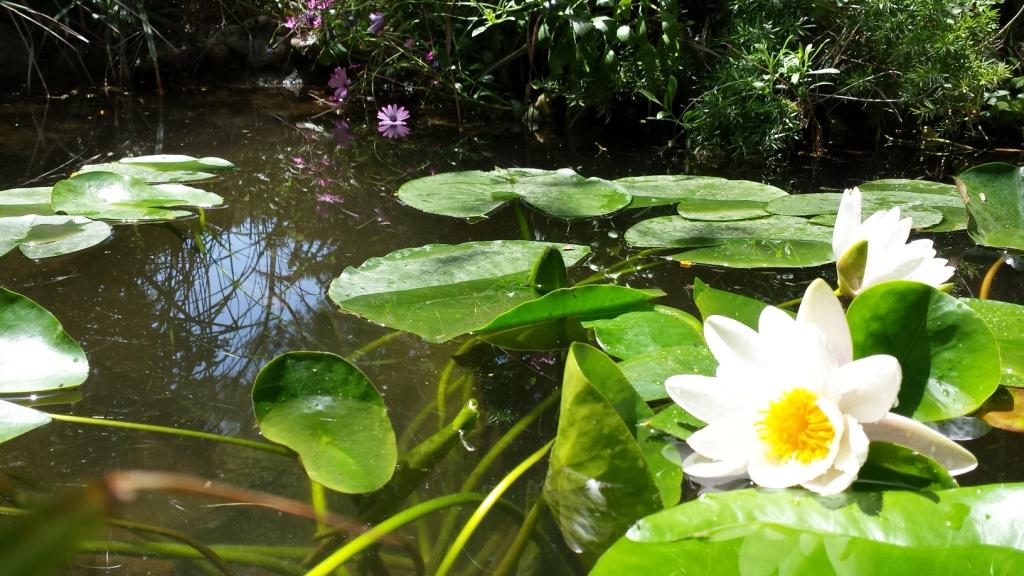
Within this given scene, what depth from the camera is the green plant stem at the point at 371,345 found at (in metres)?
0.81

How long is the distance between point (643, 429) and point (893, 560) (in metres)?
0.22

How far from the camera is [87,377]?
29.0 inches

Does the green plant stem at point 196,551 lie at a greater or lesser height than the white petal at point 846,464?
lesser

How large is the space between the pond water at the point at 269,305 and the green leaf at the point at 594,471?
3 cm

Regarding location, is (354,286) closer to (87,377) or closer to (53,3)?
(87,377)

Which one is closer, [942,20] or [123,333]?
[123,333]

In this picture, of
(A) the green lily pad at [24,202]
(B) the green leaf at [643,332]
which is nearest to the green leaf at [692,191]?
(B) the green leaf at [643,332]

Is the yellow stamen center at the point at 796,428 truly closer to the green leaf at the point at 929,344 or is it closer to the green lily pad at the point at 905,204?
the green leaf at the point at 929,344

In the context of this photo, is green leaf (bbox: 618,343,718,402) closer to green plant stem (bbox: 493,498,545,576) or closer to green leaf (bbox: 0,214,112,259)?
green plant stem (bbox: 493,498,545,576)

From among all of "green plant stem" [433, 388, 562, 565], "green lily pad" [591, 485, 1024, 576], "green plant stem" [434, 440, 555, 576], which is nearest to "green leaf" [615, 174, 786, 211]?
"green plant stem" [433, 388, 562, 565]

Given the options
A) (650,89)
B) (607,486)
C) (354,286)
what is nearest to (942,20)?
(650,89)

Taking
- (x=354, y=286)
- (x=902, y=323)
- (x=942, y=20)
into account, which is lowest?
(x=354, y=286)

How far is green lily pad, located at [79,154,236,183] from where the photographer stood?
1.48 m

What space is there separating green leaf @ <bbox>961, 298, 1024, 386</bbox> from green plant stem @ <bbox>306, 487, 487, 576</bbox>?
18.7 inches
